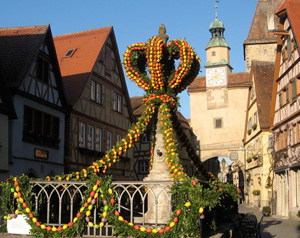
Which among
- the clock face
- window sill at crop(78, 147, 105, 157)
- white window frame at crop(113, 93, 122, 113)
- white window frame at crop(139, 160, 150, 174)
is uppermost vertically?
the clock face

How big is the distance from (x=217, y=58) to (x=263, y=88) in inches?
682

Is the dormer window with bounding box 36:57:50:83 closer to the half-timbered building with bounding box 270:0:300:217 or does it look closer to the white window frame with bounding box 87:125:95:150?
the white window frame with bounding box 87:125:95:150

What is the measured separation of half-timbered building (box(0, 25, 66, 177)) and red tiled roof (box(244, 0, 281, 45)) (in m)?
28.3

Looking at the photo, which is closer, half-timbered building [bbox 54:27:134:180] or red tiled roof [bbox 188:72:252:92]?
half-timbered building [bbox 54:27:134:180]

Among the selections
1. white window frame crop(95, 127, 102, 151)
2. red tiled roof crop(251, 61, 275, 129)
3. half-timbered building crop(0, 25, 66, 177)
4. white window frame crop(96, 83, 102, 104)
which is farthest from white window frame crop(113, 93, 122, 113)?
red tiled roof crop(251, 61, 275, 129)

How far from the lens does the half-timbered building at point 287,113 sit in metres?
21.7

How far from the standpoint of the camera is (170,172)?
10492 mm

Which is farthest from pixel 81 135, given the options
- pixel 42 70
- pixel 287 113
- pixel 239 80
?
pixel 239 80

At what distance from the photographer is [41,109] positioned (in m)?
18.8

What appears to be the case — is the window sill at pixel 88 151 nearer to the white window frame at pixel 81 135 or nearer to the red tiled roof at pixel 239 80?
the white window frame at pixel 81 135

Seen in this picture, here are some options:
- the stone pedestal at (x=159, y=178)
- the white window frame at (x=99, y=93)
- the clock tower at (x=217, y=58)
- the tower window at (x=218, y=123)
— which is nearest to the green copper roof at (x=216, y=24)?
the clock tower at (x=217, y=58)

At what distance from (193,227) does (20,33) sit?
15177 millimetres

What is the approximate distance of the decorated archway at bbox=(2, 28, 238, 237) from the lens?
7.96 meters

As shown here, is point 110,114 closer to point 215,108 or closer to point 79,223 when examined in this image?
point 79,223
